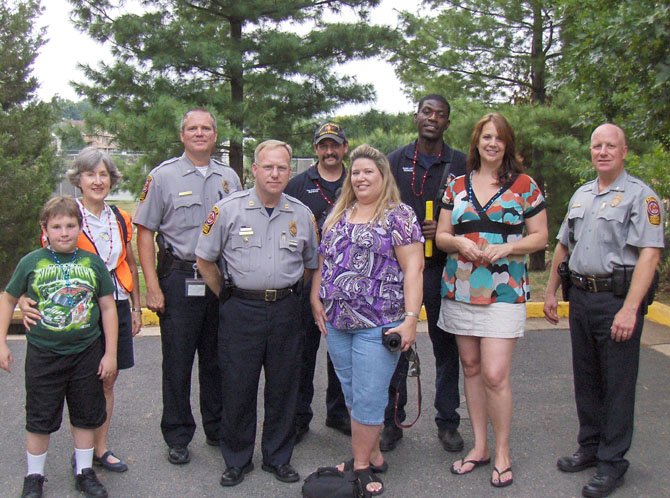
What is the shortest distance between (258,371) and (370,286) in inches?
31.7

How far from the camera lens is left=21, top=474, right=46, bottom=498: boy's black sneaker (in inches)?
134

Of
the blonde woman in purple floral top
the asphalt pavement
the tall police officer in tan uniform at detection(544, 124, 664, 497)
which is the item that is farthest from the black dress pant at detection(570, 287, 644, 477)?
the blonde woman in purple floral top

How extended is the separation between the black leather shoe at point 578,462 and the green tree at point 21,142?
8.16 meters

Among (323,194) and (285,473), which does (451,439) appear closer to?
(285,473)

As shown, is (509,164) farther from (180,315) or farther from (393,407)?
(180,315)

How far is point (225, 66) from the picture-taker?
883cm

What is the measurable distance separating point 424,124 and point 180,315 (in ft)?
6.00

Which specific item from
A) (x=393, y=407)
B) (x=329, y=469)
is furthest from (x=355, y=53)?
(x=329, y=469)

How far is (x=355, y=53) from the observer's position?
935 cm

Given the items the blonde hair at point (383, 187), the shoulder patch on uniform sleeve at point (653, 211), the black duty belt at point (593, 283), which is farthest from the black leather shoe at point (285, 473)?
the shoulder patch on uniform sleeve at point (653, 211)

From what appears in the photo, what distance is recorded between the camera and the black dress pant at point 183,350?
12.4 ft

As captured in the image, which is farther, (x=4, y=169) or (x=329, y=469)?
(x=4, y=169)

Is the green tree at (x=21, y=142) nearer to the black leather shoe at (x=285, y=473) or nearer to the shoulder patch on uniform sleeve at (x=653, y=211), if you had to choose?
the black leather shoe at (x=285, y=473)

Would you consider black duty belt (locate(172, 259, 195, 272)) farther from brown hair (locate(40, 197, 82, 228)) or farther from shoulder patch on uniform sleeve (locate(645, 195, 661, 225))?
shoulder patch on uniform sleeve (locate(645, 195, 661, 225))
